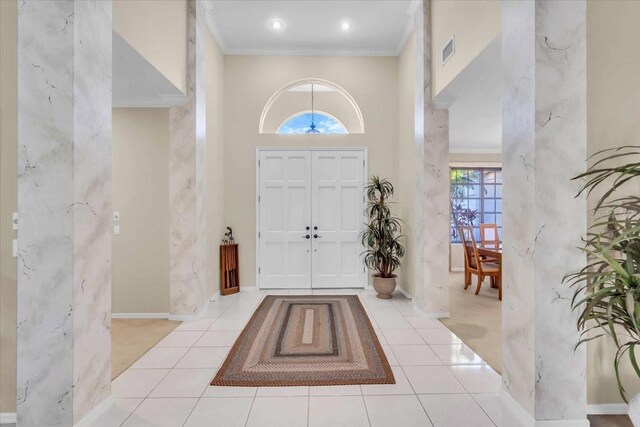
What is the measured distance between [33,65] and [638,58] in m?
3.62

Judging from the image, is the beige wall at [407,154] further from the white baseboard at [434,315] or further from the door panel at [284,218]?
the door panel at [284,218]

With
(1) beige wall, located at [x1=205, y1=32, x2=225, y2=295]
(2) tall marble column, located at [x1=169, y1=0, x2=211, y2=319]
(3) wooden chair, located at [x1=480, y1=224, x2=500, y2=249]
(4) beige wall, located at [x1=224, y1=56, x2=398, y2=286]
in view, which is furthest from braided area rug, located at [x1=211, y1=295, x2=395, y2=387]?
(3) wooden chair, located at [x1=480, y1=224, x2=500, y2=249]

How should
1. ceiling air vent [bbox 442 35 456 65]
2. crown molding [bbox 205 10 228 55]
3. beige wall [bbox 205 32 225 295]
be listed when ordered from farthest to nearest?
beige wall [bbox 205 32 225 295] → crown molding [bbox 205 10 228 55] → ceiling air vent [bbox 442 35 456 65]

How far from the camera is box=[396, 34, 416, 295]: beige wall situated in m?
4.64

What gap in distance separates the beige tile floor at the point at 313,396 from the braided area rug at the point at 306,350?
10 cm

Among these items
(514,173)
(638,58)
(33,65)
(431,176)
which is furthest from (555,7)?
(33,65)

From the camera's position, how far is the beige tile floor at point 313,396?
2.13 m

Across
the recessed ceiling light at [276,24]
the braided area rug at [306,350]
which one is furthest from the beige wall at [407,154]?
the recessed ceiling light at [276,24]

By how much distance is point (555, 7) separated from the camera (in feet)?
6.61

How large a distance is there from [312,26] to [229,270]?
3.77 m

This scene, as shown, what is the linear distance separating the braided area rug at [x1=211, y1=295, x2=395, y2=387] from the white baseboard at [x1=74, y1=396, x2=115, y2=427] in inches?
27.2

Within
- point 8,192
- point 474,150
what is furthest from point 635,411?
point 474,150

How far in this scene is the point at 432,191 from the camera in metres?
4.04

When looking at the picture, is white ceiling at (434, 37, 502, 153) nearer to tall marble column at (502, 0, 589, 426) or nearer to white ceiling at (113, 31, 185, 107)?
tall marble column at (502, 0, 589, 426)
